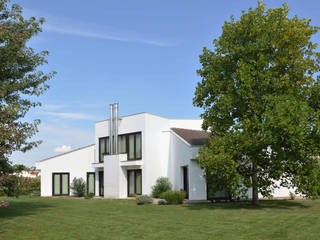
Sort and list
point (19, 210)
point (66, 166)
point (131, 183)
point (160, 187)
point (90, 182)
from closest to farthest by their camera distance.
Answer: point (19, 210)
point (160, 187)
point (131, 183)
point (90, 182)
point (66, 166)

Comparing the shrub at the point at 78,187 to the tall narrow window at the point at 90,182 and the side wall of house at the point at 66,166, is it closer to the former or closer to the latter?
the tall narrow window at the point at 90,182

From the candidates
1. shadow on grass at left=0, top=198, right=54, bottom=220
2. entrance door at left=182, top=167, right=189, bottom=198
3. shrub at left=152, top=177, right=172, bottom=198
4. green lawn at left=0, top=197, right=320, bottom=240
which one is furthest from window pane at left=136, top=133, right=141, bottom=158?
green lawn at left=0, top=197, right=320, bottom=240

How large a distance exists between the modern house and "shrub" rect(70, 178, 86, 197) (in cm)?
156

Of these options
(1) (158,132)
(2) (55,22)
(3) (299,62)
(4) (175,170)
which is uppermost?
(2) (55,22)

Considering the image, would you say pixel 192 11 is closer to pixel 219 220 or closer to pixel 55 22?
pixel 55 22

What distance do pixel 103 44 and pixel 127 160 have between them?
13.9m

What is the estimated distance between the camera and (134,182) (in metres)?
32.8

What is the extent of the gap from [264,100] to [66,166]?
81.5ft

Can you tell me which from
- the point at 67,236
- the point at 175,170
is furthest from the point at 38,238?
the point at 175,170

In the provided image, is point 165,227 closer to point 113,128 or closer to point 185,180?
point 185,180

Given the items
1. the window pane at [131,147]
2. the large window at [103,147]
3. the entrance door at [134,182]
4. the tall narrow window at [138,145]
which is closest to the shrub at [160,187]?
the entrance door at [134,182]

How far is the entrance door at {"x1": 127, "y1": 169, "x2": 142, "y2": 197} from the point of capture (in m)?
32.3

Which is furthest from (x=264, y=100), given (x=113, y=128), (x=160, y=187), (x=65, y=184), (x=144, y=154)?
(x=65, y=184)

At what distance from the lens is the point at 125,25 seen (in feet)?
66.0
